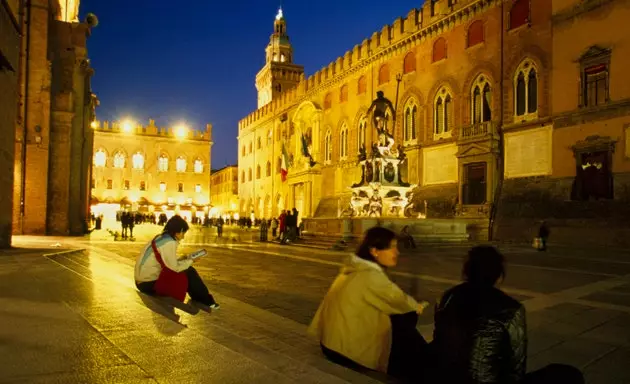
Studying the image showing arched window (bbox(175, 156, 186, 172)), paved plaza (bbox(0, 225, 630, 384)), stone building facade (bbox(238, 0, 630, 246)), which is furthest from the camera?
arched window (bbox(175, 156, 186, 172))

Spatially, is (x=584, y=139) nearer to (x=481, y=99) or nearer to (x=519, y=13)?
(x=481, y=99)

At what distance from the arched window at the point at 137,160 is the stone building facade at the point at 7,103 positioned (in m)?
54.1

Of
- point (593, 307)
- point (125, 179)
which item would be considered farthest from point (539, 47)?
point (125, 179)

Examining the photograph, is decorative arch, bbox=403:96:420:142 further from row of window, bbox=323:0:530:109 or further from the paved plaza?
the paved plaza

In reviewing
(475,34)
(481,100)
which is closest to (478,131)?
(481,100)

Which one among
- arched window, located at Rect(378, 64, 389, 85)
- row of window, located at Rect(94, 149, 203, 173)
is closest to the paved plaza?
arched window, located at Rect(378, 64, 389, 85)

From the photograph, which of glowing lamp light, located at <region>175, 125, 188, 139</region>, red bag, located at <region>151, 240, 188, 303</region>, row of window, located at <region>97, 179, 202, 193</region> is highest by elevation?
→ glowing lamp light, located at <region>175, 125, 188, 139</region>

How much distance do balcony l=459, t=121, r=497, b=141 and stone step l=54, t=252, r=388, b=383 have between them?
72.9ft

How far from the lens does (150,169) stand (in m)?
67.2

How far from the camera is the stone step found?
3.53 m

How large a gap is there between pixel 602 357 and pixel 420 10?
30880 millimetres

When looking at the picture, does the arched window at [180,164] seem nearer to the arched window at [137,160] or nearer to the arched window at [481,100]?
the arched window at [137,160]

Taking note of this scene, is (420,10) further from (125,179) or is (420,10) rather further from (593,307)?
(125,179)

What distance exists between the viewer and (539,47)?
2450cm
